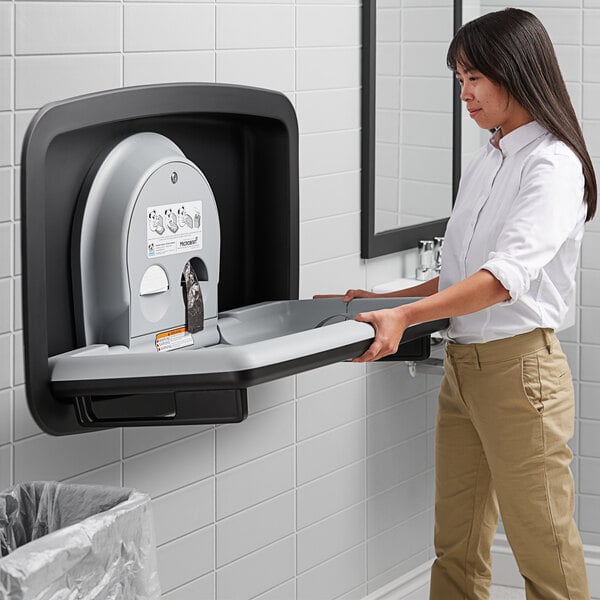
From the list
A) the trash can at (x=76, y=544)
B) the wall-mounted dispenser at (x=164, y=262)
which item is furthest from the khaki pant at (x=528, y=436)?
the trash can at (x=76, y=544)

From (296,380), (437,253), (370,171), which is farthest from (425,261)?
(296,380)

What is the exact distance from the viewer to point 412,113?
8.48 feet

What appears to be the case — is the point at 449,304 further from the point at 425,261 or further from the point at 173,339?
the point at 425,261

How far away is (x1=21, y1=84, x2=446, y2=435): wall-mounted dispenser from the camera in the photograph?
166 centimetres

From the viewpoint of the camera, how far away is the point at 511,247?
6.30 feet

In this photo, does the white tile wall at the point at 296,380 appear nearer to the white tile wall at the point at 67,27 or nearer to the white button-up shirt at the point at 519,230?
the white tile wall at the point at 67,27

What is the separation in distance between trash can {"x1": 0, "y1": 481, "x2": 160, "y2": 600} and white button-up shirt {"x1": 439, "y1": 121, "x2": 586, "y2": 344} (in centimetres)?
75

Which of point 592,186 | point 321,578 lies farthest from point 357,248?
point 321,578

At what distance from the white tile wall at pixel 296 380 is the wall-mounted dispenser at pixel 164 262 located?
0.04 metres

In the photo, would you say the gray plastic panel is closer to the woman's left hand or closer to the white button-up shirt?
the woman's left hand

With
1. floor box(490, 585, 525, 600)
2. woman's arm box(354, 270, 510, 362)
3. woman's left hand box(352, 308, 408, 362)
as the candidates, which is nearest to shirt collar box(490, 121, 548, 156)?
woman's arm box(354, 270, 510, 362)

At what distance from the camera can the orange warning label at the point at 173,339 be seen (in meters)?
1.90

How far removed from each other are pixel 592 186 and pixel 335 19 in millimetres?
618

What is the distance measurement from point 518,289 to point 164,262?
59 cm
